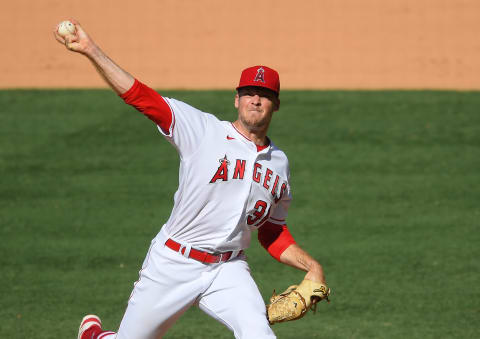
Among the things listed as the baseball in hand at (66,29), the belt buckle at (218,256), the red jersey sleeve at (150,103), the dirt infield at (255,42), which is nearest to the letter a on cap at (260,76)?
the red jersey sleeve at (150,103)

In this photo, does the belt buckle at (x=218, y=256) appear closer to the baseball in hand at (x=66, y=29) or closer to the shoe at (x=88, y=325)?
the shoe at (x=88, y=325)

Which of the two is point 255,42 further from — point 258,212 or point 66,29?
point 66,29

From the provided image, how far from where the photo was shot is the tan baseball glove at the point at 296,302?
456 cm

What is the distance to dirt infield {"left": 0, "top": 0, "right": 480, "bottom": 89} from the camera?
16578mm

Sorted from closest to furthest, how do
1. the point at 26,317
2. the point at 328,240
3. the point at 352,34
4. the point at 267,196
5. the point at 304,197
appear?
the point at 267,196
the point at 26,317
the point at 328,240
the point at 304,197
the point at 352,34

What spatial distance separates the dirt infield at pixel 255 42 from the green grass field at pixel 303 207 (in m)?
1.33

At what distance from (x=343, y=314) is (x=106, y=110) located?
811 cm

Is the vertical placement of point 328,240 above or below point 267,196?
below

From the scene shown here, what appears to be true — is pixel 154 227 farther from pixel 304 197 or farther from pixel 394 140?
pixel 394 140

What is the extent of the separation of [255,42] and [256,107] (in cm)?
1323

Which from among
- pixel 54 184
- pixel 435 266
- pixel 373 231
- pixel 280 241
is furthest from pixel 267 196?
pixel 54 184

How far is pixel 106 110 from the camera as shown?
1410 cm

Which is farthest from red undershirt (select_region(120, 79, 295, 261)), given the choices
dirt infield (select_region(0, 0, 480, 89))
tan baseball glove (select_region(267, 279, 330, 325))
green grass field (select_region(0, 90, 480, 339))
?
dirt infield (select_region(0, 0, 480, 89))

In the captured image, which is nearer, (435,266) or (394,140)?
(435,266)
